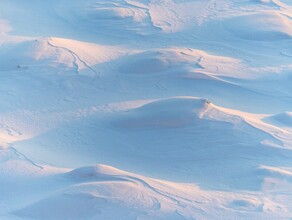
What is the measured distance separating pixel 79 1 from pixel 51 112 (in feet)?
13.6

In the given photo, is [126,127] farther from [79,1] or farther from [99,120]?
[79,1]

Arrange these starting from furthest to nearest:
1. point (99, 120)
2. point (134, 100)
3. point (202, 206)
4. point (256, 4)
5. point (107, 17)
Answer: point (256, 4) → point (107, 17) → point (134, 100) → point (99, 120) → point (202, 206)

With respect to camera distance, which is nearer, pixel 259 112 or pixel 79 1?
pixel 259 112

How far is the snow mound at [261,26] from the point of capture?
392 inches

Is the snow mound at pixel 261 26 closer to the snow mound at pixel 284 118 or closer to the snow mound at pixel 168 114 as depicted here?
the snow mound at pixel 284 118

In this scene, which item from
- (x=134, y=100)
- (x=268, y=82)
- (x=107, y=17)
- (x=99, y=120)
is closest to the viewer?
(x=99, y=120)

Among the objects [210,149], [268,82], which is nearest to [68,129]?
[210,149]

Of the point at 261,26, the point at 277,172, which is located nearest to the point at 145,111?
the point at 277,172

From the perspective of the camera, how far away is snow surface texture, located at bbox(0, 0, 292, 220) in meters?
5.88

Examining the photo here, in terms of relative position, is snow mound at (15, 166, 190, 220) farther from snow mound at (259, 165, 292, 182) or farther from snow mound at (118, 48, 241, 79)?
snow mound at (118, 48, 241, 79)

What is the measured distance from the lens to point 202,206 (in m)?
5.83

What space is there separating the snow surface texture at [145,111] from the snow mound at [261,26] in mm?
19

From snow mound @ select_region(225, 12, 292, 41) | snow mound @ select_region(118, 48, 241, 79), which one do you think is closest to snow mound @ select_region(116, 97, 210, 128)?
snow mound @ select_region(118, 48, 241, 79)

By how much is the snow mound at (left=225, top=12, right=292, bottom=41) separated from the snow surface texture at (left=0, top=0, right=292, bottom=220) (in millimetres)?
19
